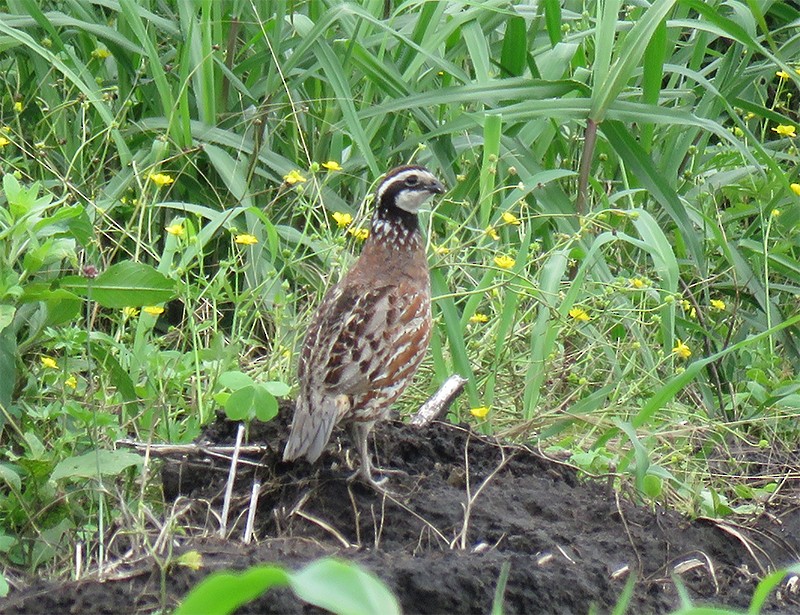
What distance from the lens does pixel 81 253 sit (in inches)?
202

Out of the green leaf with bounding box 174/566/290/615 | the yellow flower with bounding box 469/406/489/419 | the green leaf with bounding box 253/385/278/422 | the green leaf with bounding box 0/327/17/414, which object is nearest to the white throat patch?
the yellow flower with bounding box 469/406/489/419

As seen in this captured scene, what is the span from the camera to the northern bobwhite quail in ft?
13.4

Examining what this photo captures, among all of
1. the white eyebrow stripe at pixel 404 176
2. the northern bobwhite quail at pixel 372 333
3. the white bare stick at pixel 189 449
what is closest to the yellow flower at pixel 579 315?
the northern bobwhite quail at pixel 372 333

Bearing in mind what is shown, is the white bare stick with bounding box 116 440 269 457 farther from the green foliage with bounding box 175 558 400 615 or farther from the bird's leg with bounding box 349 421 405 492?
the green foliage with bounding box 175 558 400 615

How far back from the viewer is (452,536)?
145 inches

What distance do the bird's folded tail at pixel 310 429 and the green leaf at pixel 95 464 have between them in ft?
1.52

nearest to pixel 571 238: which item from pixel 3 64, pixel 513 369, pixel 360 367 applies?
pixel 513 369

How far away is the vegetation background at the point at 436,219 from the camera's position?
14.9 feet

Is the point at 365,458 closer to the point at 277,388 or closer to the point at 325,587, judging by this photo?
the point at 277,388

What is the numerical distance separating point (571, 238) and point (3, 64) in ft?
9.81

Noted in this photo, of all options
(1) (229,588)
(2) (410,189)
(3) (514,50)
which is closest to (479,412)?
(2) (410,189)

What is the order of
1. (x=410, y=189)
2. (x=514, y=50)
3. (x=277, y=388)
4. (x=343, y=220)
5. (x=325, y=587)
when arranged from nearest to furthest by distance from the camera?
(x=325, y=587), (x=277, y=388), (x=410, y=189), (x=343, y=220), (x=514, y=50)

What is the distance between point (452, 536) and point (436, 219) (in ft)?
8.94

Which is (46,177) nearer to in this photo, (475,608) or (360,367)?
(360,367)
